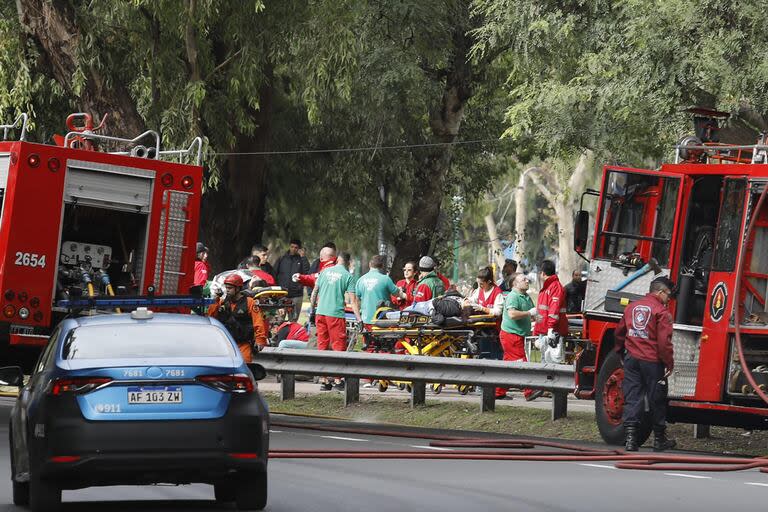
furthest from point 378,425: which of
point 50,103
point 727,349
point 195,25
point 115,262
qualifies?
point 50,103

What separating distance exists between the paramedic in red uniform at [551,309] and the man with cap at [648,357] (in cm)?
516

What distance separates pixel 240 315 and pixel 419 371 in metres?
3.20

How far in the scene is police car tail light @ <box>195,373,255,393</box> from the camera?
35.6ft

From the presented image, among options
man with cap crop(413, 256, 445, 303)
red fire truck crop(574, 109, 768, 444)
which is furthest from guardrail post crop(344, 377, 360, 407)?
red fire truck crop(574, 109, 768, 444)

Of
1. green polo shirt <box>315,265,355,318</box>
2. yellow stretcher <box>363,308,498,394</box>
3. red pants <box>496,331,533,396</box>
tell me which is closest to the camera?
red pants <box>496,331,533,396</box>

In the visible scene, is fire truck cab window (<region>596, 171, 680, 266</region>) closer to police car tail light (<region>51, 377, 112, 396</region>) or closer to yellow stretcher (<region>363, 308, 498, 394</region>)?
yellow stretcher (<region>363, 308, 498, 394</region>)

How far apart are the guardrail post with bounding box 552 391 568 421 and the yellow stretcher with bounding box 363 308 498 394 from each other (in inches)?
118

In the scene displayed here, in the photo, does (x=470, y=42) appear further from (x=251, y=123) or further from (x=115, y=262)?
(x=115, y=262)

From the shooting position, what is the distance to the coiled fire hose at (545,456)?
14.9m

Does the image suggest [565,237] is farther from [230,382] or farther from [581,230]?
[230,382]

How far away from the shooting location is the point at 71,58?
27984mm

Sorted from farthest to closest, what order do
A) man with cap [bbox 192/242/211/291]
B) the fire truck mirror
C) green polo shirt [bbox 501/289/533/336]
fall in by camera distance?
man with cap [bbox 192/242/211/291]
green polo shirt [bbox 501/289/533/336]
the fire truck mirror

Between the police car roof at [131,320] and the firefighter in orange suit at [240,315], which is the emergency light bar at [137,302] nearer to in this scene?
the police car roof at [131,320]

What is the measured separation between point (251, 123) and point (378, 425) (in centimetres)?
963
